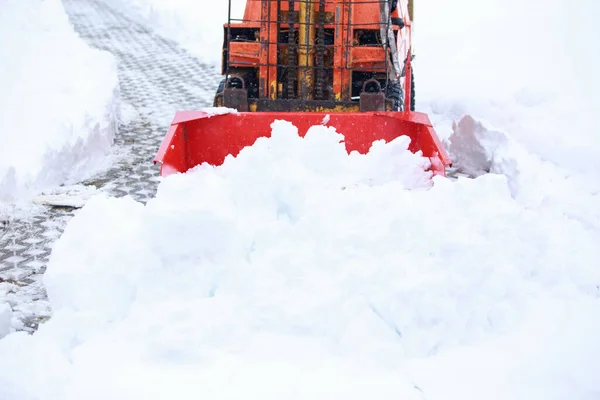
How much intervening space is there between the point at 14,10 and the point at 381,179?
726 centimetres

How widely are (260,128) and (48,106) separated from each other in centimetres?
274

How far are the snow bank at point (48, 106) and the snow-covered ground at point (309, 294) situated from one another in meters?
2.40

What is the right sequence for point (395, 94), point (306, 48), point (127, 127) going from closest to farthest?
point (306, 48) → point (395, 94) → point (127, 127)

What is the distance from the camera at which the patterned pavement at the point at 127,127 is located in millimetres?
3928

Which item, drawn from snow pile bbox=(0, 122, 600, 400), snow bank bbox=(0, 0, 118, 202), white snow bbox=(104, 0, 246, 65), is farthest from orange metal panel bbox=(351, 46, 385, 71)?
white snow bbox=(104, 0, 246, 65)

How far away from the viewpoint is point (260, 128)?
4.67 metres

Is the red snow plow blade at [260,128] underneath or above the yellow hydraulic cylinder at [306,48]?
underneath

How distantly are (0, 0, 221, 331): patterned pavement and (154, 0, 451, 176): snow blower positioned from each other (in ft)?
3.19

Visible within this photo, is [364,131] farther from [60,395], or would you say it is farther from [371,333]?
[60,395]

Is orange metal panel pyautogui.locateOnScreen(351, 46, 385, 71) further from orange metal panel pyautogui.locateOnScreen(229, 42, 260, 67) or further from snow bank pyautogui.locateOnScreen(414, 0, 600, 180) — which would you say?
snow bank pyautogui.locateOnScreen(414, 0, 600, 180)

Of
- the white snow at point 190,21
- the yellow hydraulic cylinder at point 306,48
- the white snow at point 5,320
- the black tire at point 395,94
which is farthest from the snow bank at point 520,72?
the white snow at point 5,320

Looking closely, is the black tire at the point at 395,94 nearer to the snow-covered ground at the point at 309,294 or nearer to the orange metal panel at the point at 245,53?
the orange metal panel at the point at 245,53

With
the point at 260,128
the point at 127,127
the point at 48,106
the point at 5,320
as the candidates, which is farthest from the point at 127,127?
the point at 5,320

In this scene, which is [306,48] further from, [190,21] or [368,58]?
[190,21]
